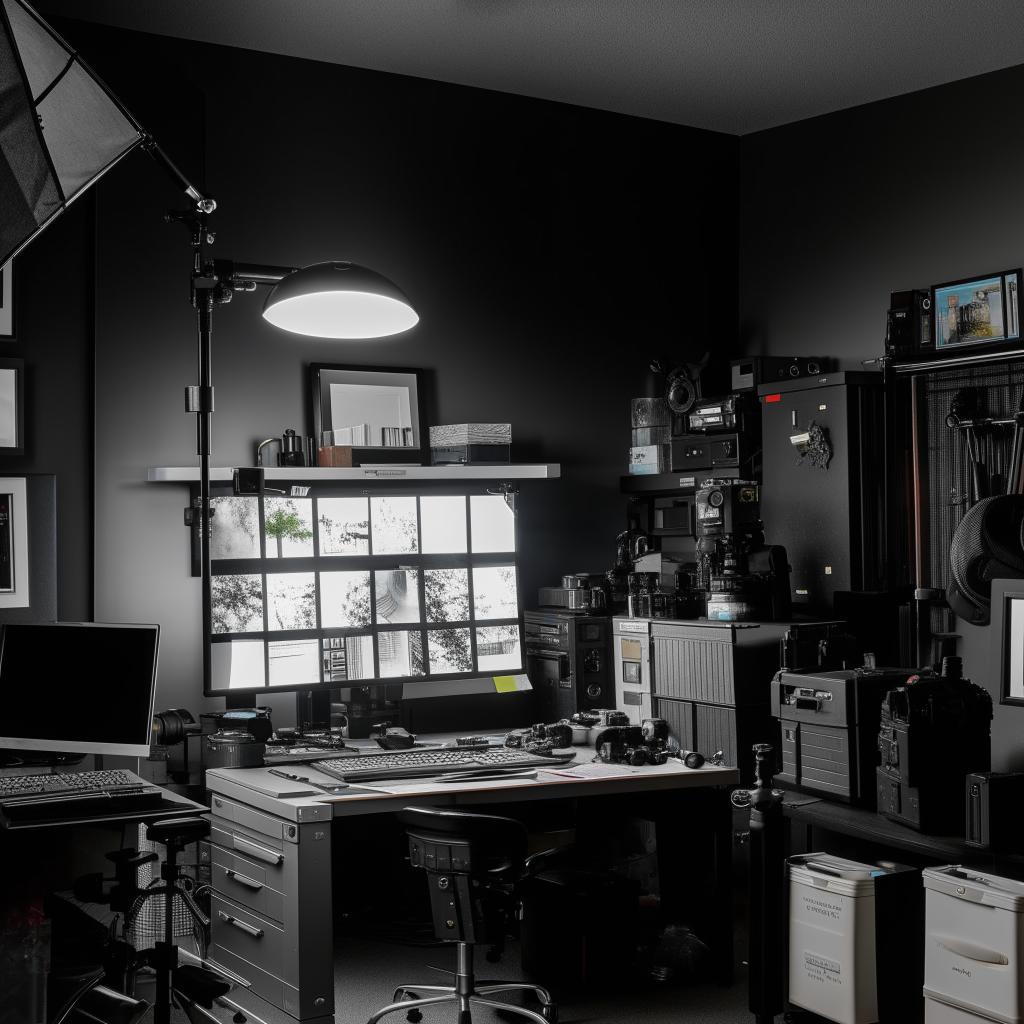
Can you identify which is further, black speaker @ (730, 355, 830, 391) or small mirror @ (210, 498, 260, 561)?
black speaker @ (730, 355, 830, 391)

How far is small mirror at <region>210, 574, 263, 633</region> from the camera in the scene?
3832 millimetres

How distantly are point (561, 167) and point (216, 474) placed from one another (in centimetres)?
221

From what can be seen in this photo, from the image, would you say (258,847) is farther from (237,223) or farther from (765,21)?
(765,21)

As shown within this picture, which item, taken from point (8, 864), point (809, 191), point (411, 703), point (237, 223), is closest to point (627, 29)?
point (809, 191)

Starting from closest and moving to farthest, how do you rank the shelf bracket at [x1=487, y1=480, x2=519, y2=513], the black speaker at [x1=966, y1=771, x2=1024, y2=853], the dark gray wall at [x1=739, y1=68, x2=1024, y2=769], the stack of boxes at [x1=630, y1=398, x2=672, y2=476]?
the black speaker at [x1=966, y1=771, x2=1024, y2=853] < the shelf bracket at [x1=487, y1=480, x2=519, y2=513] < the dark gray wall at [x1=739, y1=68, x2=1024, y2=769] < the stack of boxes at [x1=630, y1=398, x2=672, y2=476]

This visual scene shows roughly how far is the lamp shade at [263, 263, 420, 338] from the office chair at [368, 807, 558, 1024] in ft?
4.82

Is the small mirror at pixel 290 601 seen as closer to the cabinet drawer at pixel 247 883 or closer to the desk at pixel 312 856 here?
the desk at pixel 312 856

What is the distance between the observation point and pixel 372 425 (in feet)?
15.0

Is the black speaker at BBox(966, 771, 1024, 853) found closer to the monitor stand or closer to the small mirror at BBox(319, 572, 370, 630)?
the small mirror at BBox(319, 572, 370, 630)

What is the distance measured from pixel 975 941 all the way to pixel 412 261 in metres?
3.31

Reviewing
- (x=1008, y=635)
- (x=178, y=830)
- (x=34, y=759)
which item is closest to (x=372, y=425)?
(x=34, y=759)

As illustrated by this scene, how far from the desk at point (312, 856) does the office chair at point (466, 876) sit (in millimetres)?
137

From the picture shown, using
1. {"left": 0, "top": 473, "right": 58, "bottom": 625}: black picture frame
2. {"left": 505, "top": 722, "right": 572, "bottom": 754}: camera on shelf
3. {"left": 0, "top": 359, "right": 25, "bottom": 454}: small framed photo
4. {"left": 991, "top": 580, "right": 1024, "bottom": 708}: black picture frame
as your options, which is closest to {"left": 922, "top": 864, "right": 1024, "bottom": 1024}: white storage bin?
{"left": 991, "top": 580, "right": 1024, "bottom": 708}: black picture frame

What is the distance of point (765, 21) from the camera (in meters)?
4.44
